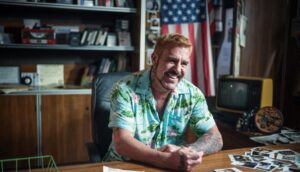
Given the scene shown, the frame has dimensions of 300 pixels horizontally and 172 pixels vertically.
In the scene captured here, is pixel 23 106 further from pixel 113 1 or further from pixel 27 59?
pixel 113 1

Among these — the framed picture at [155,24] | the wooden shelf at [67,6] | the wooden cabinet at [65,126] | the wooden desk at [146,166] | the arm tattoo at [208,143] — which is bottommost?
the wooden cabinet at [65,126]

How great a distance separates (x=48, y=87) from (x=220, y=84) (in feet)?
5.67

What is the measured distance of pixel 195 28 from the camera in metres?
3.46

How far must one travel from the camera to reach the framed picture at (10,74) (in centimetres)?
316

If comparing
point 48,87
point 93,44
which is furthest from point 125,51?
point 48,87

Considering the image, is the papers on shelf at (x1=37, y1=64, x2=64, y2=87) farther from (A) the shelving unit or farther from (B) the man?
(B) the man

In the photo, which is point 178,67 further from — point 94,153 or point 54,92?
point 54,92

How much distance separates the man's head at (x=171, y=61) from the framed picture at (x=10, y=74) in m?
2.11

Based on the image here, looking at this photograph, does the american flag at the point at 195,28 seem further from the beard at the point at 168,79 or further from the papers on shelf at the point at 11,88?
the beard at the point at 168,79

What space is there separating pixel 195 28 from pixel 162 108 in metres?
1.99

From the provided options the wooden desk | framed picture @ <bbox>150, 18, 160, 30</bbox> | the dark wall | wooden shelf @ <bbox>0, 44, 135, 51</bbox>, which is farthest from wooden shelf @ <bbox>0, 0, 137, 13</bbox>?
the wooden desk

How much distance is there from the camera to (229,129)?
86.7 inches


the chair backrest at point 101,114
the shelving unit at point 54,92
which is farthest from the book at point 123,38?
the chair backrest at point 101,114

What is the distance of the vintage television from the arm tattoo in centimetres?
80
